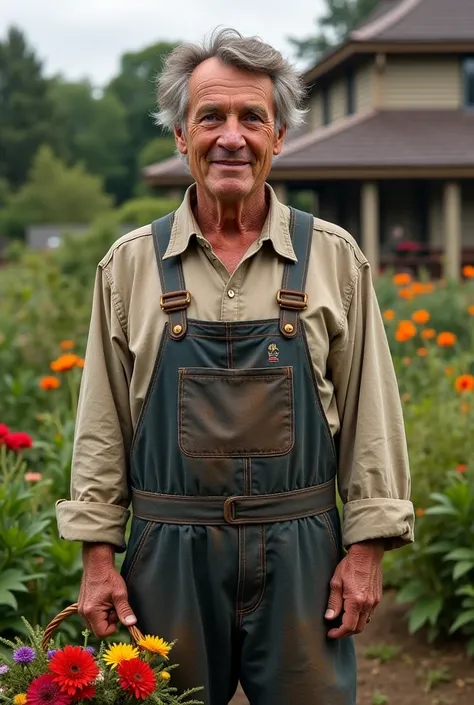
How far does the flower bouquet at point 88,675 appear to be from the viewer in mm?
2271

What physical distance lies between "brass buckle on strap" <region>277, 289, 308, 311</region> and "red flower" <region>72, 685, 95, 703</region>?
37.5 inches

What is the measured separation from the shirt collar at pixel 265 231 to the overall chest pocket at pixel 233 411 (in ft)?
0.98

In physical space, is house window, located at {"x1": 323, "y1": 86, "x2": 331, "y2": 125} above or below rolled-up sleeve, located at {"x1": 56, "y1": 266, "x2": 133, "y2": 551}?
above

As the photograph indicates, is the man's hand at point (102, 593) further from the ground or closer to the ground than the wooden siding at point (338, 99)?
closer to the ground

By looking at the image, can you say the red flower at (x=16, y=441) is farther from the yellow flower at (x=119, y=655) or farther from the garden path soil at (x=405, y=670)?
the yellow flower at (x=119, y=655)

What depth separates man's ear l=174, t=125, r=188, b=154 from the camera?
2.68 m

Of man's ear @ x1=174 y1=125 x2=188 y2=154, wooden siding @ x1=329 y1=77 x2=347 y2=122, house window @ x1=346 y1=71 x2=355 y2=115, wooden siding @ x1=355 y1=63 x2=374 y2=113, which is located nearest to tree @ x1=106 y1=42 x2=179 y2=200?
wooden siding @ x1=329 y1=77 x2=347 y2=122

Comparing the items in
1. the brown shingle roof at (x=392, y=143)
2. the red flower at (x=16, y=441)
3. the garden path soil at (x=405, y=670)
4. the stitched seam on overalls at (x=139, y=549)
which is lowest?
the garden path soil at (x=405, y=670)

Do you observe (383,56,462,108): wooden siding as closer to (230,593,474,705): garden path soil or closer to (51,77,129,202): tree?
(230,593,474,705): garden path soil

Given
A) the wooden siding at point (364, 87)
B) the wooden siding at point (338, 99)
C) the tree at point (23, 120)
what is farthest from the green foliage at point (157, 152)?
the wooden siding at point (364, 87)

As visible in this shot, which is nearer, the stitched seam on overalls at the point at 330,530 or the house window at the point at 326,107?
the stitched seam on overalls at the point at 330,530

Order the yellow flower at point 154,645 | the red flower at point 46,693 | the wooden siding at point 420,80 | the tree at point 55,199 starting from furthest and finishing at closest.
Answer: the tree at point 55,199
the wooden siding at point 420,80
the yellow flower at point 154,645
the red flower at point 46,693

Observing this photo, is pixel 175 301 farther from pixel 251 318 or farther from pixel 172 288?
pixel 251 318

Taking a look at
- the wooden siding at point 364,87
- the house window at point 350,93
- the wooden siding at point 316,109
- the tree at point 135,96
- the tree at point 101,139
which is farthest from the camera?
the tree at point 135,96
